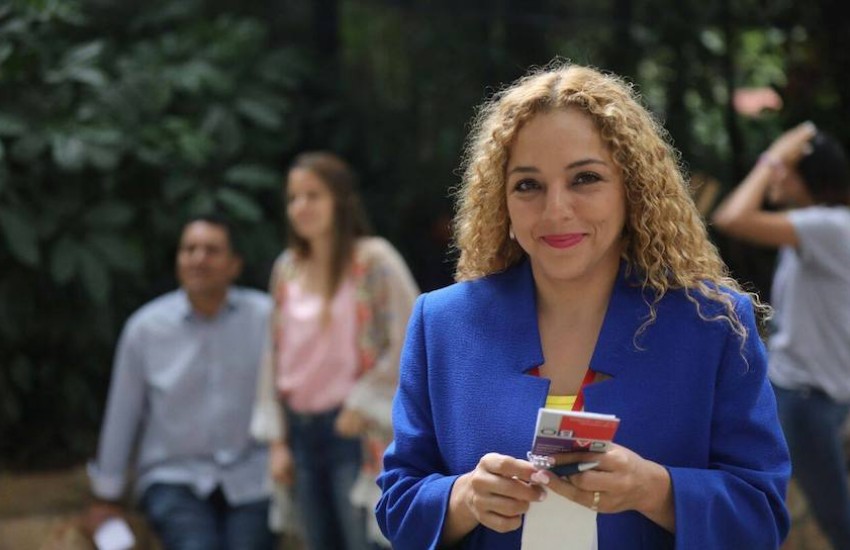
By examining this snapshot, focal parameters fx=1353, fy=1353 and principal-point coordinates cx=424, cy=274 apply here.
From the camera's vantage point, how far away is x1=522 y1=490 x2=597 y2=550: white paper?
2.14m

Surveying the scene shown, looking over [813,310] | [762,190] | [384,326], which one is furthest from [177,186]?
[813,310]

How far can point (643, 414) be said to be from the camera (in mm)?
2166

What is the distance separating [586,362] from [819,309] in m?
2.70

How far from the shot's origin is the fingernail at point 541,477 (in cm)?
206

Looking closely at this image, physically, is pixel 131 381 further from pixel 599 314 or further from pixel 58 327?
pixel 599 314

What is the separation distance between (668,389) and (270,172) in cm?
437

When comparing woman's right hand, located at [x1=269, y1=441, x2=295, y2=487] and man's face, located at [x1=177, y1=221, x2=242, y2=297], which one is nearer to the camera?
woman's right hand, located at [x1=269, y1=441, x2=295, y2=487]

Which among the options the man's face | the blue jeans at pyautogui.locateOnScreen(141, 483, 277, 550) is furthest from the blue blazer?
the man's face

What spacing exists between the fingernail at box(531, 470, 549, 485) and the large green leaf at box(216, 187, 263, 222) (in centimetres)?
411

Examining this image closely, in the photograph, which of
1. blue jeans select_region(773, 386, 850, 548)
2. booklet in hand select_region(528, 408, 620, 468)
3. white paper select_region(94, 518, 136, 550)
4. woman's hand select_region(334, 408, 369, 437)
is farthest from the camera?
white paper select_region(94, 518, 136, 550)

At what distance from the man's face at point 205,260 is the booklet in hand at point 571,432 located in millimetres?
3286

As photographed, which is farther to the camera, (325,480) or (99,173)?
(99,173)

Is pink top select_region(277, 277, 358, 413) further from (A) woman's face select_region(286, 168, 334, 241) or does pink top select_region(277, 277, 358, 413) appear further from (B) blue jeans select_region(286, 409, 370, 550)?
(A) woman's face select_region(286, 168, 334, 241)

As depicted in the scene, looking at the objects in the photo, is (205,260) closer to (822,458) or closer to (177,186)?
(177,186)
